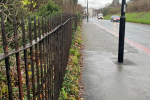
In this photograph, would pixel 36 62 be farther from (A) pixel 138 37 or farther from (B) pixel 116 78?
(A) pixel 138 37

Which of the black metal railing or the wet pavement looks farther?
the wet pavement

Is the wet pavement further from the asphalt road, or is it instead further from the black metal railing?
the asphalt road

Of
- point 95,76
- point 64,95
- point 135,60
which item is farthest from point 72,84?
point 135,60

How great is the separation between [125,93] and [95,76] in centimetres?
117

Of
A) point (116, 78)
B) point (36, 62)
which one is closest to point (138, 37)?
point (116, 78)

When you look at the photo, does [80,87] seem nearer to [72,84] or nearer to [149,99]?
[72,84]

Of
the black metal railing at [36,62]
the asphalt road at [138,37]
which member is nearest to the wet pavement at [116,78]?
the black metal railing at [36,62]

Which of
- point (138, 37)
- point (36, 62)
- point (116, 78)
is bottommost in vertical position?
point (116, 78)

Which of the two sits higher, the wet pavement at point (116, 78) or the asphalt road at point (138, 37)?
the asphalt road at point (138, 37)

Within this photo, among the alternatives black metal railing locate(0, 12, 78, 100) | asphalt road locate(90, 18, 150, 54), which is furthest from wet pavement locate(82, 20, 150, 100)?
asphalt road locate(90, 18, 150, 54)

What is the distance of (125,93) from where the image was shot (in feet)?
12.2

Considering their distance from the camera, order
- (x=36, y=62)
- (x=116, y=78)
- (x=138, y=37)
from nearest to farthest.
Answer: (x=36, y=62) → (x=116, y=78) → (x=138, y=37)

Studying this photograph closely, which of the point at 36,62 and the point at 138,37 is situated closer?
the point at 36,62

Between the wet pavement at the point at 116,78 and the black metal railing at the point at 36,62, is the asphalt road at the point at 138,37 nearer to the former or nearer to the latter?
the wet pavement at the point at 116,78
